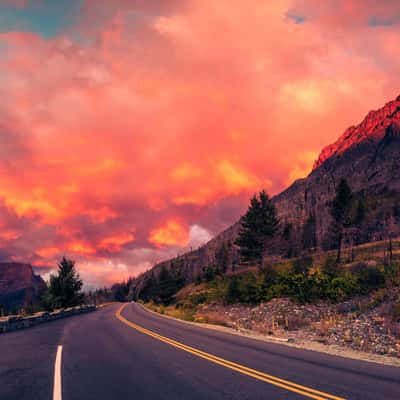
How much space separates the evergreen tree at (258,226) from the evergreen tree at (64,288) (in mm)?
27451

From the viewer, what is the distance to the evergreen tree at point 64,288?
1956 inches

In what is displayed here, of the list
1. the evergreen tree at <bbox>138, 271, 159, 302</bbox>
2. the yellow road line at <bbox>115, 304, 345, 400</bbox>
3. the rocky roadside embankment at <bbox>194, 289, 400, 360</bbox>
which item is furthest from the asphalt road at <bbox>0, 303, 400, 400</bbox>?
the evergreen tree at <bbox>138, 271, 159, 302</bbox>

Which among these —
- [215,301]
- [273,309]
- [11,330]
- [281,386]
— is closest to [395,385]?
[281,386]

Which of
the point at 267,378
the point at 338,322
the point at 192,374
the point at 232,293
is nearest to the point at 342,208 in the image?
the point at 232,293

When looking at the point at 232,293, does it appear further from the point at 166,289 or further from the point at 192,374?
the point at 166,289

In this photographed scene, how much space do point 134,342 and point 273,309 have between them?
15.5 m

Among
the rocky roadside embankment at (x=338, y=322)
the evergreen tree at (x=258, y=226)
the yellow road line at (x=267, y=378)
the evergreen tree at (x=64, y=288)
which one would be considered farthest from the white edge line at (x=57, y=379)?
the evergreen tree at (x=258, y=226)

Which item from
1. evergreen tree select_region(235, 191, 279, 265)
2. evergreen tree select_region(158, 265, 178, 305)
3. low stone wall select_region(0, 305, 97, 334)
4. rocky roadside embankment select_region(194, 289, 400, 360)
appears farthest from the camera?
evergreen tree select_region(158, 265, 178, 305)

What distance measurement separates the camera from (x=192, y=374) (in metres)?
8.42

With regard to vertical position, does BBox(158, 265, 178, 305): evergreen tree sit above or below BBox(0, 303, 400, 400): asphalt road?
below

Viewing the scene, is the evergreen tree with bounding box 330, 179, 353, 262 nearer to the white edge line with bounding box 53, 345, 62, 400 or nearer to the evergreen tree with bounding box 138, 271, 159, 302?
the evergreen tree with bounding box 138, 271, 159, 302

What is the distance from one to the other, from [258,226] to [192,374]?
53.4 metres

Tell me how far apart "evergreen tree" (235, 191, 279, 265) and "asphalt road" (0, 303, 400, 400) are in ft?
156

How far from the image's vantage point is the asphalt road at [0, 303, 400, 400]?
22.5 ft
